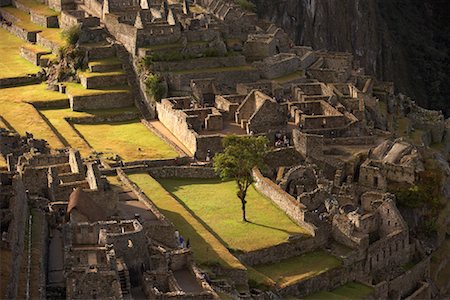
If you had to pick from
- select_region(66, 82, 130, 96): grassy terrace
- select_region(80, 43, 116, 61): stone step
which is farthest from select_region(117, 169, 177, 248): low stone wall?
select_region(80, 43, 116, 61): stone step

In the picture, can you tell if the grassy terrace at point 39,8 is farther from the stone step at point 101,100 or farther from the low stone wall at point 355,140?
the low stone wall at point 355,140

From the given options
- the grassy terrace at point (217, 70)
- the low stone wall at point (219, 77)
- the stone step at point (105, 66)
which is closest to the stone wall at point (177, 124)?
the low stone wall at point (219, 77)

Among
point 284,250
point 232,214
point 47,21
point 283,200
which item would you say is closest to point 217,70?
point 283,200

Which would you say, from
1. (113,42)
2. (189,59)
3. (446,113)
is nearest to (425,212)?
(189,59)

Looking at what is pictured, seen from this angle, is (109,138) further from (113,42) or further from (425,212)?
(425,212)

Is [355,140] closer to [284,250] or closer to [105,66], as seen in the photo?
[284,250]

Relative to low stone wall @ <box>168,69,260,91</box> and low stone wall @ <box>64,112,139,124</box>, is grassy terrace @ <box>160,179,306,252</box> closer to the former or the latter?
low stone wall @ <box>64,112,139,124</box>
